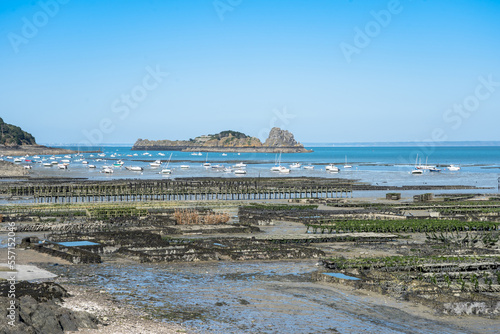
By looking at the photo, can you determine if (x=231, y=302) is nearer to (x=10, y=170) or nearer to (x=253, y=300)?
(x=253, y=300)

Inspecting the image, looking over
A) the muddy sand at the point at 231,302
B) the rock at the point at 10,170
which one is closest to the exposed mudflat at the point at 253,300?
the muddy sand at the point at 231,302

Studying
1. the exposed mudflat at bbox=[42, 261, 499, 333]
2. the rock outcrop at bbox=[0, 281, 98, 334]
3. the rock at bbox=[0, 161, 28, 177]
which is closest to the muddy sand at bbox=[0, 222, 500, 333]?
the exposed mudflat at bbox=[42, 261, 499, 333]

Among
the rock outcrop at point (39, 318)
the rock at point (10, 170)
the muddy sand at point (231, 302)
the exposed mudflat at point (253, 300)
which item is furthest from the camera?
the rock at point (10, 170)

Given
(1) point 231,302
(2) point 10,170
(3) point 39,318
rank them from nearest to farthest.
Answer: (3) point 39,318, (1) point 231,302, (2) point 10,170

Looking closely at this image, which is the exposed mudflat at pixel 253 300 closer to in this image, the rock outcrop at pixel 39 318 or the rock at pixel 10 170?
the rock outcrop at pixel 39 318

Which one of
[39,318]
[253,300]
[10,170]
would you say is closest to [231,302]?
[253,300]

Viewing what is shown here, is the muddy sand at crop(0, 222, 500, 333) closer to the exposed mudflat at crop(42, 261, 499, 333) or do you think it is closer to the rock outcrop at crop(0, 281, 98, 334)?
the exposed mudflat at crop(42, 261, 499, 333)

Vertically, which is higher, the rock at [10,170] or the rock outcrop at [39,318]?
the rock outcrop at [39,318]

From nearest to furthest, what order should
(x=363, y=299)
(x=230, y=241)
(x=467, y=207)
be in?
1. (x=363, y=299)
2. (x=230, y=241)
3. (x=467, y=207)

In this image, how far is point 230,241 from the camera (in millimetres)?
35344

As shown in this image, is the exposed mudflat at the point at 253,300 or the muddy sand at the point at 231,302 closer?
the muddy sand at the point at 231,302

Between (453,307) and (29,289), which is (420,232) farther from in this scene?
(29,289)

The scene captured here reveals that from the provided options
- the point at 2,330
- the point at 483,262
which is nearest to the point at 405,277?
the point at 483,262

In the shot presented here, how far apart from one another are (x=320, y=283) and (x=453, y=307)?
5.90 meters
